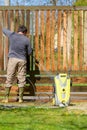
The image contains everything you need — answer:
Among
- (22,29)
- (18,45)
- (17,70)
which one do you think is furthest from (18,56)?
(22,29)

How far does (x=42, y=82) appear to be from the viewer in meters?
11.1

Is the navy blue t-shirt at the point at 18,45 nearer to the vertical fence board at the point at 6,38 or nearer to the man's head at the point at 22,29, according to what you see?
the man's head at the point at 22,29

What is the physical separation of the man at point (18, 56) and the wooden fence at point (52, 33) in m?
0.52

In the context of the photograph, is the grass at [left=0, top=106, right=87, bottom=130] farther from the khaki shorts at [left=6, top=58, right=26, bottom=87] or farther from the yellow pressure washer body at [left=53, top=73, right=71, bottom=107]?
the khaki shorts at [left=6, top=58, right=26, bottom=87]

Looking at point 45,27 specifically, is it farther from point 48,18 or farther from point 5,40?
point 5,40

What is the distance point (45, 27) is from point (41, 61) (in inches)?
33.4

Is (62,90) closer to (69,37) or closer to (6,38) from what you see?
(69,37)

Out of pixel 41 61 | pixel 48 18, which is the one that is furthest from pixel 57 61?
pixel 48 18

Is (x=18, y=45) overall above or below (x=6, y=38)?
below

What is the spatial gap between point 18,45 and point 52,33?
1047 mm

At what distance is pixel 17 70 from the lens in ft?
34.9

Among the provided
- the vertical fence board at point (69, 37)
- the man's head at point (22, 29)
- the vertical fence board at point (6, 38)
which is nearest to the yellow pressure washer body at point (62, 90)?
the vertical fence board at point (69, 37)

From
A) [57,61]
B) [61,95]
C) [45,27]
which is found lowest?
[61,95]

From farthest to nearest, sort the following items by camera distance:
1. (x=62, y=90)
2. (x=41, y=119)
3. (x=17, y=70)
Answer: (x=17, y=70), (x=62, y=90), (x=41, y=119)
